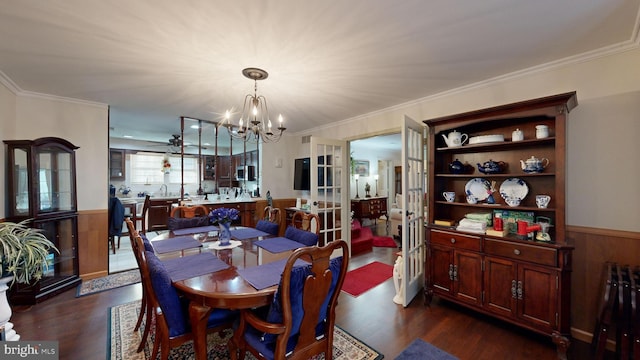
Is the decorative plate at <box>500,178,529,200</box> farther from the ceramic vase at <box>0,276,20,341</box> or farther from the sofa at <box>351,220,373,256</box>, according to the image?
the ceramic vase at <box>0,276,20,341</box>

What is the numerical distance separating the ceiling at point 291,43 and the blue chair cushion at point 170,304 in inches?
61.4

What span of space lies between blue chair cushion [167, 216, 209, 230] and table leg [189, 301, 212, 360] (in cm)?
172

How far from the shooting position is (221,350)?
1947mm

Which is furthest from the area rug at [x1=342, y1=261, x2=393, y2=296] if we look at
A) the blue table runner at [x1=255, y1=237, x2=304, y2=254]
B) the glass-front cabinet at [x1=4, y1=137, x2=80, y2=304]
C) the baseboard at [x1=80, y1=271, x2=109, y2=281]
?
the glass-front cabinet at [x1=4, y1=137, x2=80, y2=304]

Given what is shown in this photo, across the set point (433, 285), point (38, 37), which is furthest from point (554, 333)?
point (38, 37)

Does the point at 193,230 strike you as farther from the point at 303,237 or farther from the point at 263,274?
the point at 263,274

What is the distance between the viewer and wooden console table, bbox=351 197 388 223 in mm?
6652

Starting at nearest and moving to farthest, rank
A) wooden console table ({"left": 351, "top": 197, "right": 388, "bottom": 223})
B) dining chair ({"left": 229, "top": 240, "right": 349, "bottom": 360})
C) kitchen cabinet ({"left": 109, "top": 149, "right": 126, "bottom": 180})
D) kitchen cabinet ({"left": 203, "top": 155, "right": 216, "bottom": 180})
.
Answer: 1. dining chair ({"left": 229, "top": 240, "right": 349, "bottom": 360})
2. kitchen cabinet ({"left": 109, "top": 149, "right": 126, "bottom": 180})
3. wooden console table ({"left": 351, "top": 197, "right": 388, "bottom": 223})
4. kitchen cabinet ({"left": 203, "top": 155, "right": 216, "bottom": 180})

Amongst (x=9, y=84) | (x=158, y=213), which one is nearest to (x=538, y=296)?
(x=9, y=84)

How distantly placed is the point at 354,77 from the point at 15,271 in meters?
2.90

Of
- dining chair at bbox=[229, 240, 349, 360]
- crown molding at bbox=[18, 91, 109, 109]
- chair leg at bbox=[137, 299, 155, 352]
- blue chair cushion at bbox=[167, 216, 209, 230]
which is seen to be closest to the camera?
dining chair at bbox=[229, 240, 349, 360]

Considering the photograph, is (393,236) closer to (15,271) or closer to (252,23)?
(252,23)

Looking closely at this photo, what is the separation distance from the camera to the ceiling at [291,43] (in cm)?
154

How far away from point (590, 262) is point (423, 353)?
1.60 m
